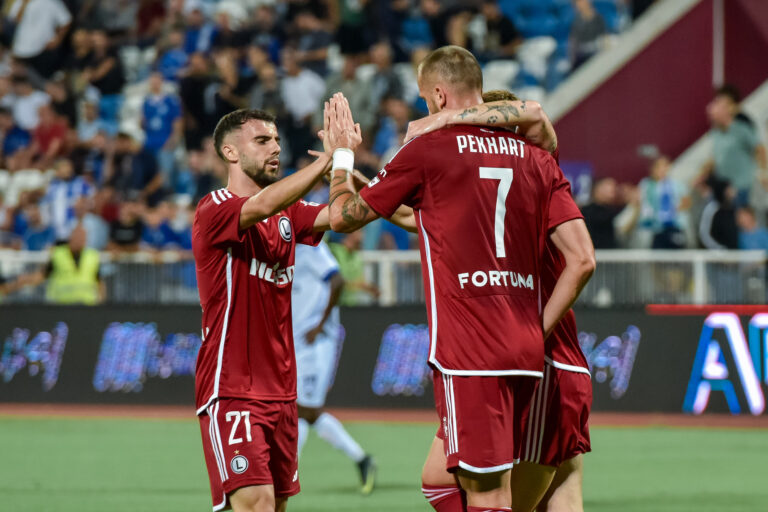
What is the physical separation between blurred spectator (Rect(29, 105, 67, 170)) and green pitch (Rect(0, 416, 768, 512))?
6494 millimetres

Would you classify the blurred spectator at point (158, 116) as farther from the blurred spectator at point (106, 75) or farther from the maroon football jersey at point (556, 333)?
the maroon football jersey at point (556, 333)

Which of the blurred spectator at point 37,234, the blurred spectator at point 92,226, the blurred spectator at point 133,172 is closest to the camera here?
the blurred spectator at point 92,226

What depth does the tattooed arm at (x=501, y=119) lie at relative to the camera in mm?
5773

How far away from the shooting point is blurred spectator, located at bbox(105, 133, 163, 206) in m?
19.9

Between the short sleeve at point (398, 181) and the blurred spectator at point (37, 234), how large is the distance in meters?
14.4

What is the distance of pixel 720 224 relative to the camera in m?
16.7

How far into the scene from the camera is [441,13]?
20500 mm

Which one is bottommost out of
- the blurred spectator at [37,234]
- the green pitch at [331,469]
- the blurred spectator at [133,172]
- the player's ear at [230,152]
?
the green pitch at [331,469]

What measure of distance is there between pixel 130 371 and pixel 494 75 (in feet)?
24.4

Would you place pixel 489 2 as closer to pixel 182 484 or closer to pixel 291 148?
pixel 291 148

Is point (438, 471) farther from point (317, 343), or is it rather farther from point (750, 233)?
point (750, 233)

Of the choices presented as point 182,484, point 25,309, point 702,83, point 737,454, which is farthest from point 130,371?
point 702,83

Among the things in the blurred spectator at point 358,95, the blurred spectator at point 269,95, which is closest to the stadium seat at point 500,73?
the blurred spectator at point 358,95

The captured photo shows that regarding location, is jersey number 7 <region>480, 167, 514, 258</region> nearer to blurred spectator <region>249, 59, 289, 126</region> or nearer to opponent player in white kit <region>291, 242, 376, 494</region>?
opponent player in white kit <region>291, 242, 376, 494</region>
